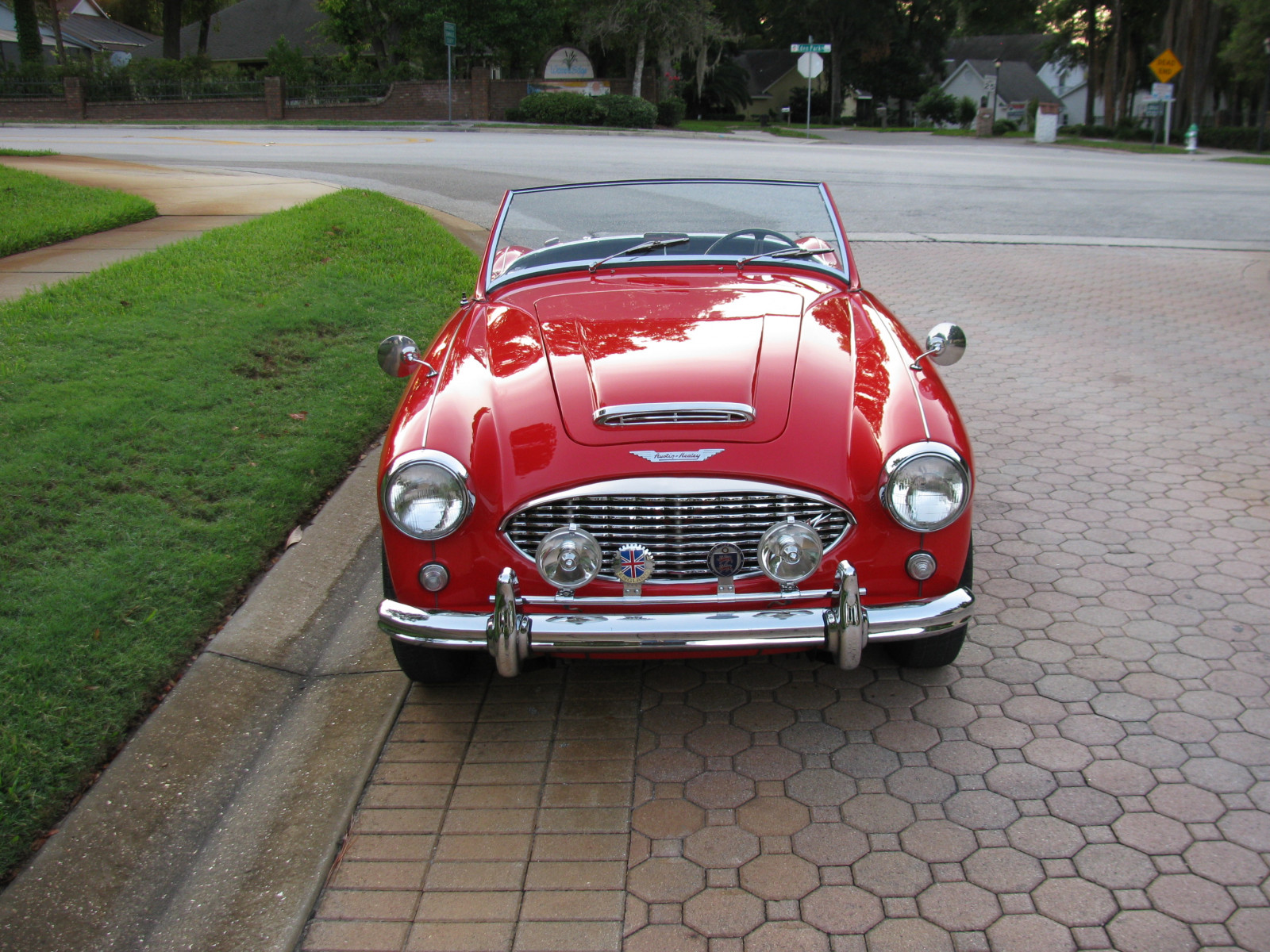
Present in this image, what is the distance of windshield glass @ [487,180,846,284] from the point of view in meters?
4.11

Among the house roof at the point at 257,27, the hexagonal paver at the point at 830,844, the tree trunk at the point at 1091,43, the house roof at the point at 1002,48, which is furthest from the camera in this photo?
the house roof at the point at 1002,48

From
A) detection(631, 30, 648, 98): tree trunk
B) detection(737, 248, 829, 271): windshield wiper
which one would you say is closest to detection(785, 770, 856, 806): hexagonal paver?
detection(737, 248, 829, 271): windshield wiper

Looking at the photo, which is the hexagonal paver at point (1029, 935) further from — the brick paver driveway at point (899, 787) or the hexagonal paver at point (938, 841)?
the hexagonal paver at point (938, 841)

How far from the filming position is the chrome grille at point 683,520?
2.74 m

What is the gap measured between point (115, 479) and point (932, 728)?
3.31 meters

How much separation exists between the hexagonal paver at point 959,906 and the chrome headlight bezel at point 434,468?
1.48 metres

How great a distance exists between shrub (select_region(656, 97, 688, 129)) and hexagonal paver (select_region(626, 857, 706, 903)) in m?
33.9

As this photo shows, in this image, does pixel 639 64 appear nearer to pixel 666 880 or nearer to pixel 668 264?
pixel 668 264

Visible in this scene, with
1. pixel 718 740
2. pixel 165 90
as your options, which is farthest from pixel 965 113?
pixel 718 740

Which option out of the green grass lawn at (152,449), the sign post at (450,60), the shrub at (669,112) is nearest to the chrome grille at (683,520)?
the green grass lawn at (152,449)

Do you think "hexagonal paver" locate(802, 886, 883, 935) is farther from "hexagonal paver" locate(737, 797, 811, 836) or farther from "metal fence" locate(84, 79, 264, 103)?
"metal fence" locate(84, 79, 264, 103)

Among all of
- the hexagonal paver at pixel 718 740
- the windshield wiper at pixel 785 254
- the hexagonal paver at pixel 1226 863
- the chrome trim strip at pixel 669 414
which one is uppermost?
the windshield wiper at pixel 785 254

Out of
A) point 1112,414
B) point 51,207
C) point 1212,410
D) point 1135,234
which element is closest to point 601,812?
point 1112,414

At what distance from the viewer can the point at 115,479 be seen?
4188 millimetres
